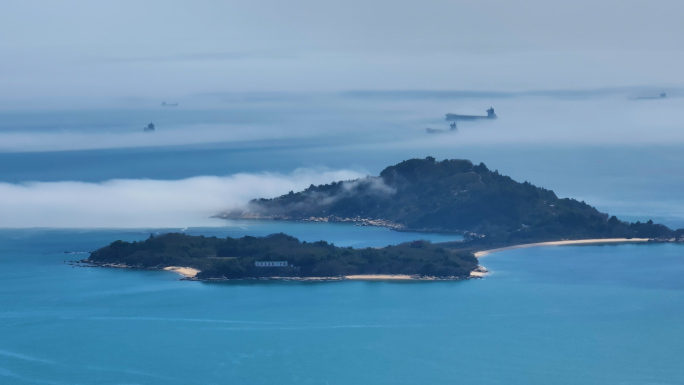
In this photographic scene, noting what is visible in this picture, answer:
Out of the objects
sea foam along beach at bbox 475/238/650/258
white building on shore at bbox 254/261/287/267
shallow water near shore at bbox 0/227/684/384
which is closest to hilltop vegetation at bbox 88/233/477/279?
white building on shore at bbox 254/261/287/267

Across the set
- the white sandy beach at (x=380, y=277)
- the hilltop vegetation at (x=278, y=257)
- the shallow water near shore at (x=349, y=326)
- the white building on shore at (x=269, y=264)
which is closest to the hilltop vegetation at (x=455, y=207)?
the shallow water near shore at (x=349, y=326)

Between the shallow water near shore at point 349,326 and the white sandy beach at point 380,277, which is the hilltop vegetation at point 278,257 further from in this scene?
the shallow water near shore at point 349,326

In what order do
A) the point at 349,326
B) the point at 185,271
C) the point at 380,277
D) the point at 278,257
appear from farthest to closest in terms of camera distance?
the point at 185,271 → the point at 278,257 → the point at 380,277 → the point at 349,326

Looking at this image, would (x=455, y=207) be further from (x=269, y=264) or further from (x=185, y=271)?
(x=185, y=271)

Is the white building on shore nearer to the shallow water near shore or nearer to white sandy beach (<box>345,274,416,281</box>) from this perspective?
the shallow water near shore

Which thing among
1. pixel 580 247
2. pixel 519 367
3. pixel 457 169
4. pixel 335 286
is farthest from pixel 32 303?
pixel 457 169

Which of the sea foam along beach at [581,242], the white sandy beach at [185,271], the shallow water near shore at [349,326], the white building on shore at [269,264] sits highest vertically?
the sea foam along beach at [581,242]

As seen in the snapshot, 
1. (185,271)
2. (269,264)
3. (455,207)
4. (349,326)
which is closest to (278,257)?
(269,264)
